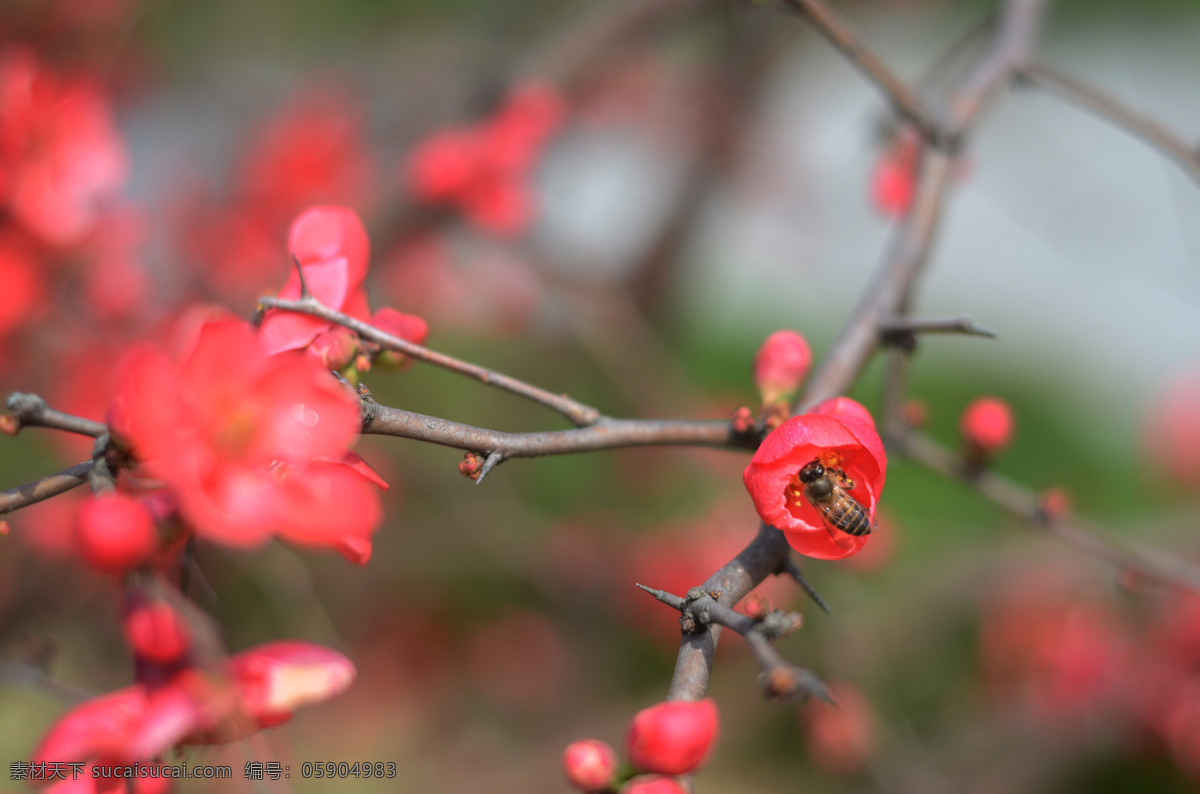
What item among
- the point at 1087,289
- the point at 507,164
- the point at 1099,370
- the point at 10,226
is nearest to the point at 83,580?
the point at 10,226

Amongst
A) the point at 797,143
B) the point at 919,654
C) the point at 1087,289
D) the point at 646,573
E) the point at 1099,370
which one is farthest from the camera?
the point at 1087,289

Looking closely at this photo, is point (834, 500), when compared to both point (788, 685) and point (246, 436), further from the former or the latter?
point (246, 436)

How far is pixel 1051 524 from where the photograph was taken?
1130 millimetres

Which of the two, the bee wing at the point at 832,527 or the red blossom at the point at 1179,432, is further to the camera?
the red blossom at the point at 1179,432

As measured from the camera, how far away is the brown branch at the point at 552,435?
28.7 inches

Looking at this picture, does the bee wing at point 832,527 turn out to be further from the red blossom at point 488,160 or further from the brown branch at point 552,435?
the red blossom at point 488,160

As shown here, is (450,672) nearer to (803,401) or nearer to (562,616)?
(562,616)

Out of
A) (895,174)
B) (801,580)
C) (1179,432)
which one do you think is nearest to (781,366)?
(801,580)

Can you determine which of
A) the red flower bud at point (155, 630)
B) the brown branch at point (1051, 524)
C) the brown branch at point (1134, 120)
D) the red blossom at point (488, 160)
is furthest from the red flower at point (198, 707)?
the red blossom at point (488, 160)

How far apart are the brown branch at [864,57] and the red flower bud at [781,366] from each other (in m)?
0.37

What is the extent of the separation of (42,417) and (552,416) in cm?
264

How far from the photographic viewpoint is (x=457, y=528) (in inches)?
108

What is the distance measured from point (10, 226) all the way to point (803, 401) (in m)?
1.45

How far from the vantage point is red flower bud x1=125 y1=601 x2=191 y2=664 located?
0.63 meters
